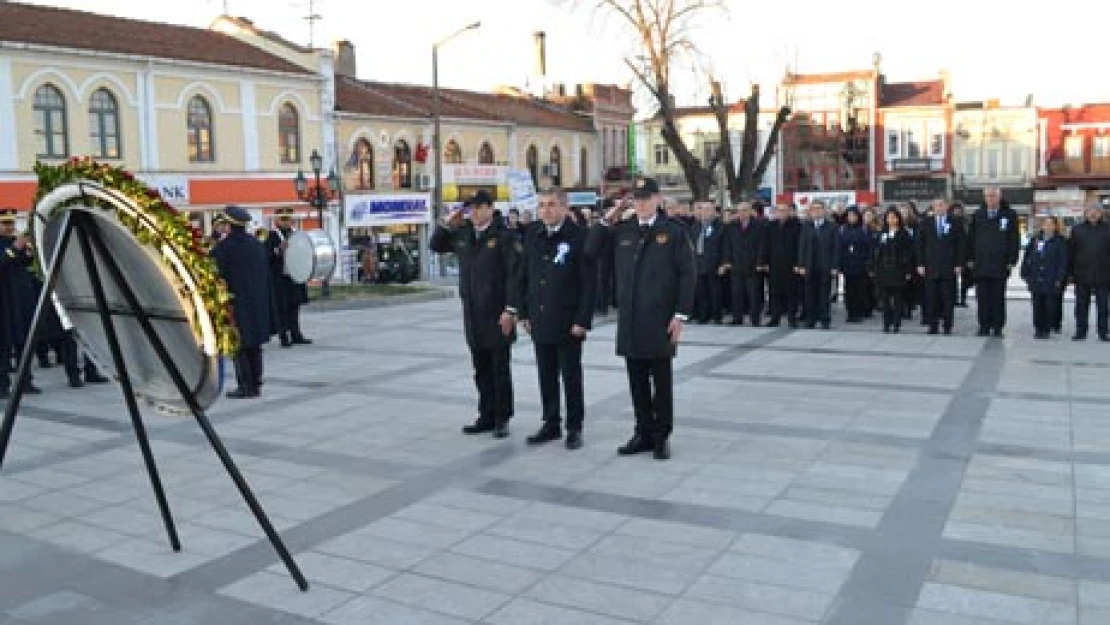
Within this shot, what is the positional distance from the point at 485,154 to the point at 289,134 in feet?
35.4

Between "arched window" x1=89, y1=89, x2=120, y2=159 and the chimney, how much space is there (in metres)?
16.5

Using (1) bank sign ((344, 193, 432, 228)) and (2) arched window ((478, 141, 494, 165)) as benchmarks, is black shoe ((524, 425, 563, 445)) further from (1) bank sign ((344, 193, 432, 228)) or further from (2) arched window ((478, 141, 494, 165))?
(2) arched window ((478, 141, 494, 165))

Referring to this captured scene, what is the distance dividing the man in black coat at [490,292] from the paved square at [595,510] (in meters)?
0.47

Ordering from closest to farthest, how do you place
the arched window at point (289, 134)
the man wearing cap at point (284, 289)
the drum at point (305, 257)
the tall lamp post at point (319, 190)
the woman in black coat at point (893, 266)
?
Result: the man wearing cap at point (284, 289) < the woman in black coat at point (893, 266) < the drum at point (305, 257) < the tall lamp post at point (319, 190) < the arched window at point (289, 134)

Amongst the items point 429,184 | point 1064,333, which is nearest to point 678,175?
point 429,184

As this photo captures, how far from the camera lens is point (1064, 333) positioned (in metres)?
14.3

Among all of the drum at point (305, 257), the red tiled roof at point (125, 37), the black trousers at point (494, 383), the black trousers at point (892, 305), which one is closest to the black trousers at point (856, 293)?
the black trousers at point (892, 305)

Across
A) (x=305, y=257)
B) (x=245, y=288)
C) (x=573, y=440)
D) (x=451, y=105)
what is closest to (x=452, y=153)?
(x=451, y=105)

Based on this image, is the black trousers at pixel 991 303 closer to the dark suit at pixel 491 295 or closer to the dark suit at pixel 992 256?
the dark suit at pixel 992 256

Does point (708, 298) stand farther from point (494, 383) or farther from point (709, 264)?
point (494, 383)

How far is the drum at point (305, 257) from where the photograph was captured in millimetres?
15094

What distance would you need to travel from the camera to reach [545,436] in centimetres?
811

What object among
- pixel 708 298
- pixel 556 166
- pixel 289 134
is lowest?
pixel 708 298

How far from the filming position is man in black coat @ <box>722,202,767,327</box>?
621 inches
